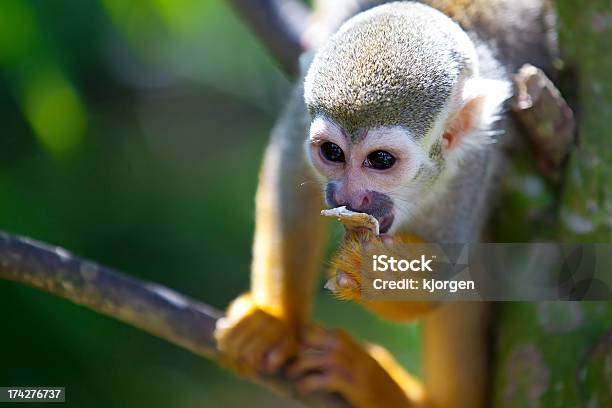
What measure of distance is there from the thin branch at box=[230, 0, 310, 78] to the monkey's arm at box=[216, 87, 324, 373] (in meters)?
0.76

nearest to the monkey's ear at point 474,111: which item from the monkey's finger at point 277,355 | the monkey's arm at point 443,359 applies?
the monkey's arm at point 443,359

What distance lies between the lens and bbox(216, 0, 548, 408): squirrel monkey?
8.36ft

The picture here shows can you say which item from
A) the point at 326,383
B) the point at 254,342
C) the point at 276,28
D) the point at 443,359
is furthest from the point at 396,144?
the point at 276,28

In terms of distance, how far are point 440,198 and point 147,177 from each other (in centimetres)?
297

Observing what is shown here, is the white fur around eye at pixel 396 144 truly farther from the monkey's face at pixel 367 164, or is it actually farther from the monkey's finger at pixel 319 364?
the monkey's finger at pixel 319 364

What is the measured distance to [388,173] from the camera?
2621 millimetres

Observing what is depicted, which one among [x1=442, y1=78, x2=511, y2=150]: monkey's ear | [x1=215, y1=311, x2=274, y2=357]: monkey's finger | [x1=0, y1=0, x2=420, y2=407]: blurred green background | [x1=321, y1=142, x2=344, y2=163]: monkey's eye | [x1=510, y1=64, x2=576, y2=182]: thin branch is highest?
[x1=0, y1=0, x2=420, y2=407]: blurred green background

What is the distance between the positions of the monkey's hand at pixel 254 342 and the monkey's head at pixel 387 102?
0.96 m

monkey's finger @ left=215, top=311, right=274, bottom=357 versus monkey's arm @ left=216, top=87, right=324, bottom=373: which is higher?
monkey's arm @ left=216, top=87, right=324, bottom=373

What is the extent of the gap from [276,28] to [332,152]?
2081 millimetres

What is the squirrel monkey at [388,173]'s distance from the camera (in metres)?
2.55

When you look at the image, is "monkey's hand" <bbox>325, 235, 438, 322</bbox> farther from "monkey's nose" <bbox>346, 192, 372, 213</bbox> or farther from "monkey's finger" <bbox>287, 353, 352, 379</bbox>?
"monkey's finger" <bbox>287, 353, 352, 379</bbox>

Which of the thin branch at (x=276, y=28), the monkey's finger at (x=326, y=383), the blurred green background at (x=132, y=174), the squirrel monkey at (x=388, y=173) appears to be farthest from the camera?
the blurred green background at (x=132, y=174)

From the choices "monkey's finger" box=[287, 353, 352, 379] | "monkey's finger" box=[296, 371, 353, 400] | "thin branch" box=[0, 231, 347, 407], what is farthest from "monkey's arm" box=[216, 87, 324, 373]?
"thin branch" box=[0, 231, 347, 407]
